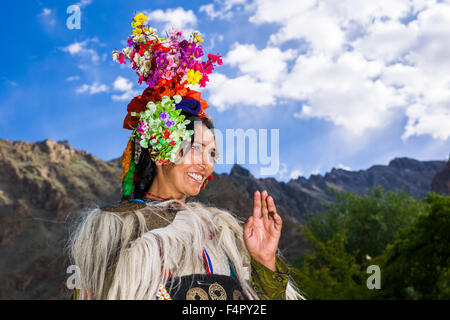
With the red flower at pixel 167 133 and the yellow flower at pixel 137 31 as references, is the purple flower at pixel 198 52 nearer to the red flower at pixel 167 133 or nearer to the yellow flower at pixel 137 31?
the yellow flower at pixel 137 31

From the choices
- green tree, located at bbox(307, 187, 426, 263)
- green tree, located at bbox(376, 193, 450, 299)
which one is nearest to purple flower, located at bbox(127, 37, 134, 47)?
green tree, located at bbox(376, 193, 450, 299)

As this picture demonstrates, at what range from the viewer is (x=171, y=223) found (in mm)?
2811

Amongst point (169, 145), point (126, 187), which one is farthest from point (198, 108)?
point (126, 187)

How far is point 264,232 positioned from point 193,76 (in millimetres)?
1505

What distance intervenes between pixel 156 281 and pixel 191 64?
1922mm

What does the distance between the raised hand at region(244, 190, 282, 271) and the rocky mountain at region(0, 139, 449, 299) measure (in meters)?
38.3

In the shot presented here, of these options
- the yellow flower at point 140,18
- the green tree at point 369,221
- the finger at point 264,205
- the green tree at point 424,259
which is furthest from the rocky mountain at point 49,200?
the finger at point 264,205

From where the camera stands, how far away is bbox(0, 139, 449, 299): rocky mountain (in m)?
65.9

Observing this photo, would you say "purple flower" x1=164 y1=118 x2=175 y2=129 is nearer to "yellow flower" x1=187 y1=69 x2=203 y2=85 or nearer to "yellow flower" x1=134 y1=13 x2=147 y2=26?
"yellow flower" x1=187 y1=69 x2=203 y2=85

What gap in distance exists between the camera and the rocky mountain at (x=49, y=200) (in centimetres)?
6588

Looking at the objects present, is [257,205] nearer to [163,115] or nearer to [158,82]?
[163,115]

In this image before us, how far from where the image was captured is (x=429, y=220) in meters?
21.0
